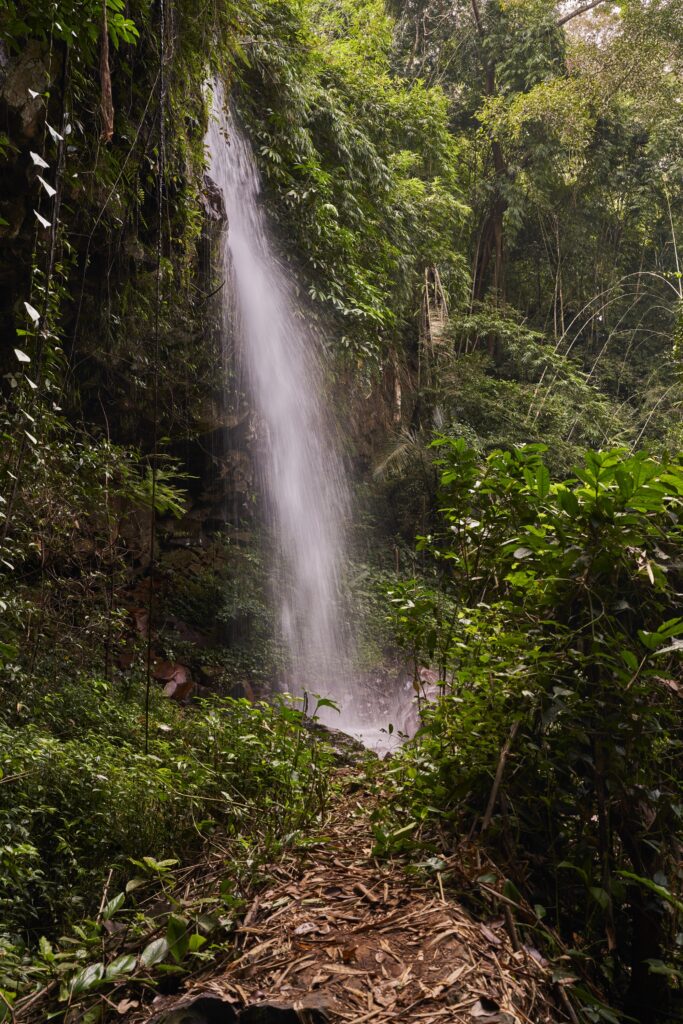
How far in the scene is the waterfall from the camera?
7.25 metres

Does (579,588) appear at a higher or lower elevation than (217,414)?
higher

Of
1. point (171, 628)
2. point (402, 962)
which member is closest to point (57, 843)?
point (402, 962)

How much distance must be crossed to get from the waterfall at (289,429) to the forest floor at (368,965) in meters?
5.22

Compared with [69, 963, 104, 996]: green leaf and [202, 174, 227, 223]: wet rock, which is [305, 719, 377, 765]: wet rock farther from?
[202, 174, 227, 223]: wet rock

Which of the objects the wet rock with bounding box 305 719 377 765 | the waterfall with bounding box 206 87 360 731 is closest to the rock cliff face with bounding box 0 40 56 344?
the waterfall with bounding box 206 87 360 731

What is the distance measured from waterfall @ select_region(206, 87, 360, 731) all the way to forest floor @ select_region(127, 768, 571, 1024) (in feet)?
17.1

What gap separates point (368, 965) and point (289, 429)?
25.5ft

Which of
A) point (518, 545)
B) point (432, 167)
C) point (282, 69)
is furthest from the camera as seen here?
point (432, 167)

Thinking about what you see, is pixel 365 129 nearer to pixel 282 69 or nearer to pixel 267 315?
pixel 282 69

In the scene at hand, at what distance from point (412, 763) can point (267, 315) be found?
20.9 feet

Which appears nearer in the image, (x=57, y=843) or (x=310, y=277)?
(x=57, y=843)

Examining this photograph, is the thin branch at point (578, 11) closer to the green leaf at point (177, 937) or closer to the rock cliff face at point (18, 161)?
the rock cliff face at point (18, 161)

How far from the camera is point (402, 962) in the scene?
1.47 metres

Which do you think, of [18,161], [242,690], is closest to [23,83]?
[18,161]
